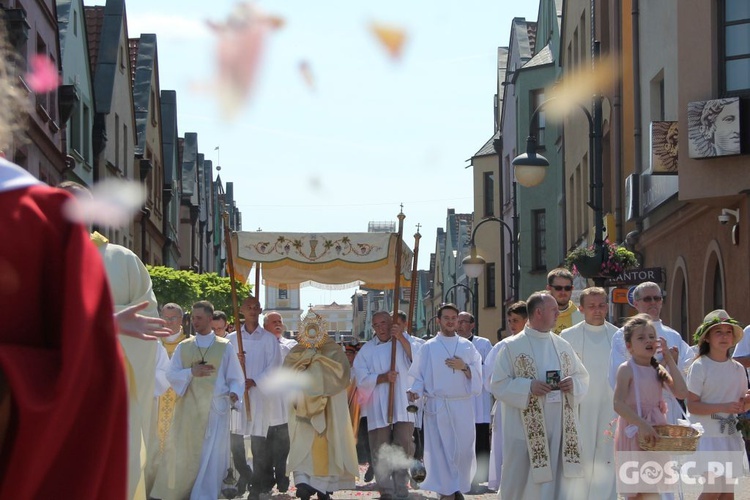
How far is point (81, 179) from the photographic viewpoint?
97.3 ft

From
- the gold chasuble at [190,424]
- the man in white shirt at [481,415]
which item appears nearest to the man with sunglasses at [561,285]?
the gold chasuble at [190,424]

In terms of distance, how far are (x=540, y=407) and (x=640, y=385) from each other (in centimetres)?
143

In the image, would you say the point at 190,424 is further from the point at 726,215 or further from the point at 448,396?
the point at 726,215

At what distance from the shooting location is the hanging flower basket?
18.2m

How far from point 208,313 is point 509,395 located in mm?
4633

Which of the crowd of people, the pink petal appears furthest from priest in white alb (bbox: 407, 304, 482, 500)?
the pink petal

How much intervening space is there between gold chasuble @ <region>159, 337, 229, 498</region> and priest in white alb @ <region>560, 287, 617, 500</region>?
13.9 feet

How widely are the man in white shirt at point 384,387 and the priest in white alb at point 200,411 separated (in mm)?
2069

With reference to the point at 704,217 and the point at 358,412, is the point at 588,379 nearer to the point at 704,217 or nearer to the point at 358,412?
the point at 358,412

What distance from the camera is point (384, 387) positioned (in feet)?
51.3

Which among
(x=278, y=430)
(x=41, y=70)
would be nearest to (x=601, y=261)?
(x=278, y=430)

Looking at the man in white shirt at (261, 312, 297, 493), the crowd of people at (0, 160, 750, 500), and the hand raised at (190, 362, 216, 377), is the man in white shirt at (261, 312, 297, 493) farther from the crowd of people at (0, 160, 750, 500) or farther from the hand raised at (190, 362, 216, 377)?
the hand raised at (190, 362, 216, 377)

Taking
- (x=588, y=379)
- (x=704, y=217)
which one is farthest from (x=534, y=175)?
(x=588, y=379)

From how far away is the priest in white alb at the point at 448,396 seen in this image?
13.9 m
